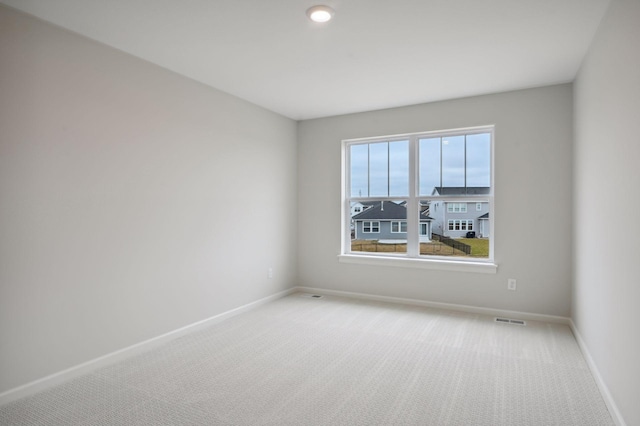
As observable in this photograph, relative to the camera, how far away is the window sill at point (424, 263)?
4.11 meters

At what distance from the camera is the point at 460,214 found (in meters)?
4.38

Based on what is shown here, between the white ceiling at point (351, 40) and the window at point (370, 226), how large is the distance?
1.75m

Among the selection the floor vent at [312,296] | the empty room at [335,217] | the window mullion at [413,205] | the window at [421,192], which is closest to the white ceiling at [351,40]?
the empty room at [335,217]

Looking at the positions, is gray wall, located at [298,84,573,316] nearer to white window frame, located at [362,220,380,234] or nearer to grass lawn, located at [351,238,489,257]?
grass lawn, located at [351,238,489,257]

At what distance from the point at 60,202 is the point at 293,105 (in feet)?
8.88

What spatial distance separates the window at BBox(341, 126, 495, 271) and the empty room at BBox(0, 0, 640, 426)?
3 centimetres

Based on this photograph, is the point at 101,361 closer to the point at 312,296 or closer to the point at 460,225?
the point at 312,296

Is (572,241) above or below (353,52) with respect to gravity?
below

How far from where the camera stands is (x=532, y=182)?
387 cm

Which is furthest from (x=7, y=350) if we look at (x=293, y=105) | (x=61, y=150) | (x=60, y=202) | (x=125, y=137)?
(x=293, y=105)

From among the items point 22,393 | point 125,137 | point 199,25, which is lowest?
point 22,393

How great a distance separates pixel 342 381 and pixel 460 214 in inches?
103

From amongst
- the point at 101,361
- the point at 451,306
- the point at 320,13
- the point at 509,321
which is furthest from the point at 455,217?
the point at 101,361

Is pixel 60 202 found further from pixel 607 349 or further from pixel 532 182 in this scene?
pixel 532 182
